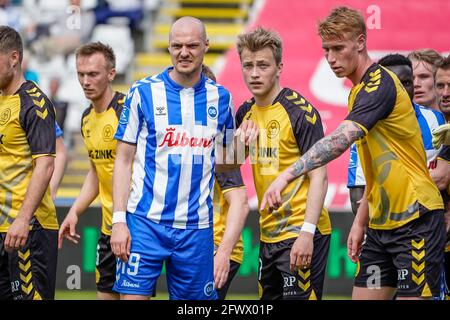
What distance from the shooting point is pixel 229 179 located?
6.68m

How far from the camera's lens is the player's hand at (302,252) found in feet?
19.3

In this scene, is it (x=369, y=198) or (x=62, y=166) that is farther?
(x=62, y=166)

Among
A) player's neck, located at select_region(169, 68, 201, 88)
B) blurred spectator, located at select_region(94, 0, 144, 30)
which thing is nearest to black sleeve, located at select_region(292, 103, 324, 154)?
player's neck, located at select_region(169, 68, 201, 88)

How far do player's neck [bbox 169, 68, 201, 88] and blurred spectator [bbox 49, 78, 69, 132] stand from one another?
349 inches

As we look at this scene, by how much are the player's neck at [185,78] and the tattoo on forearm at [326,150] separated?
954 mm

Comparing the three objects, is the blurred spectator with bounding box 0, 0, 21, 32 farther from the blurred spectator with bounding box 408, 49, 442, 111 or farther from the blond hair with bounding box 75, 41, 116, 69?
the blurred spectator with bounding box 408, 49, 442, 111

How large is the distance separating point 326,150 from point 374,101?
1.49ft

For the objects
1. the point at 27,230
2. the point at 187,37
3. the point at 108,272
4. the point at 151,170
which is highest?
the point at 187,37

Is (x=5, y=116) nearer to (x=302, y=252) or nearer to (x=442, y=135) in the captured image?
(x=302, y=252)

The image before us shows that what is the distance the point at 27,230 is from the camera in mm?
6199

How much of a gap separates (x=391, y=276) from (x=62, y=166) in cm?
285
